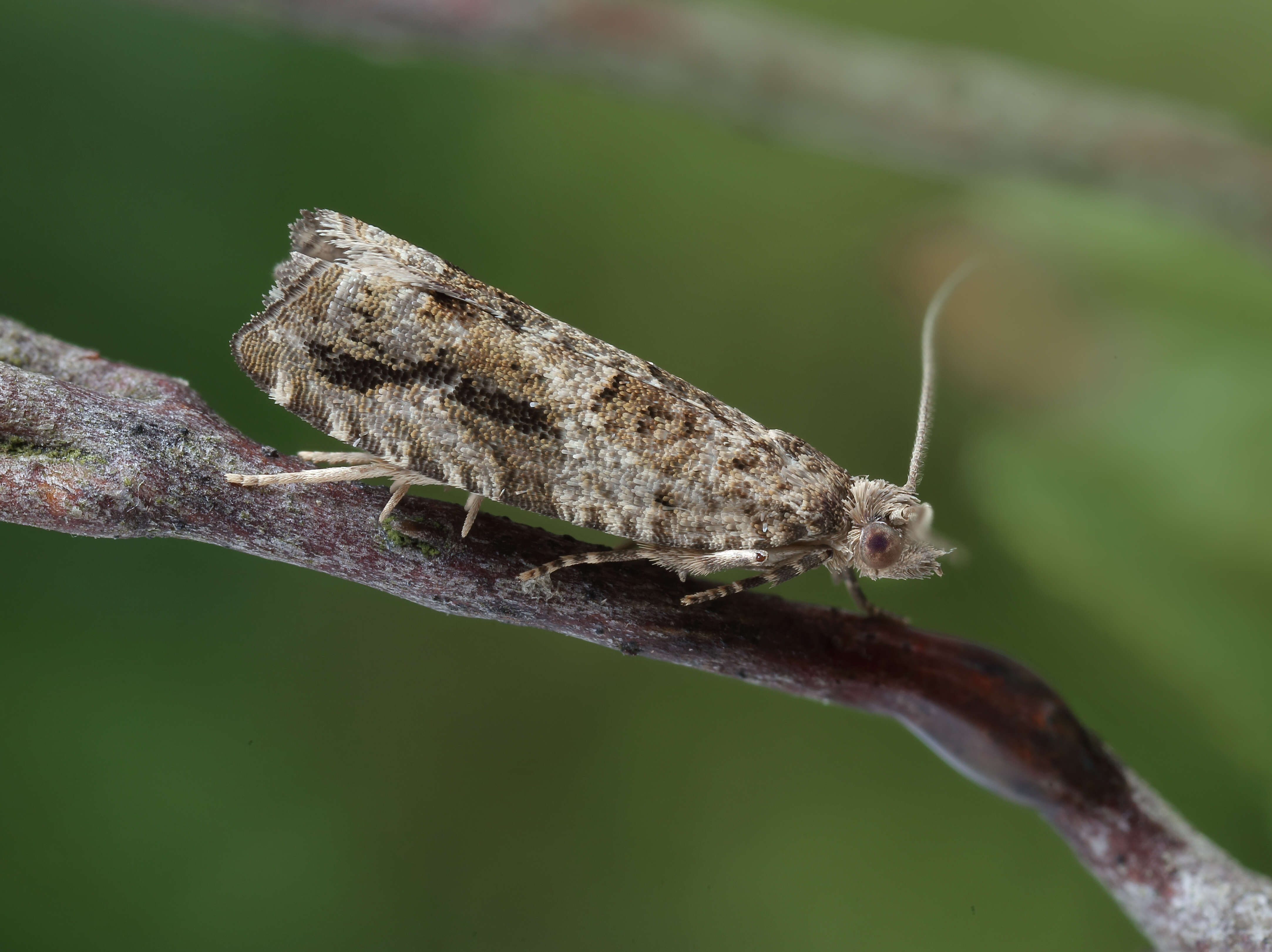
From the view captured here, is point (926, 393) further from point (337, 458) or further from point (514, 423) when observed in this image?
point (337, 458)

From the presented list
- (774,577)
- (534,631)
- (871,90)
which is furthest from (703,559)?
(871,90)

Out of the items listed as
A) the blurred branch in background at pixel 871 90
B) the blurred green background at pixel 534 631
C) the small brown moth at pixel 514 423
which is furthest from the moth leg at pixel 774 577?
the blurred branch in background at pixel 871 90

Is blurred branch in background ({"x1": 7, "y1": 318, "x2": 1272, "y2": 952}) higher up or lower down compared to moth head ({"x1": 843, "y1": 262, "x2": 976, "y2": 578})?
lower down

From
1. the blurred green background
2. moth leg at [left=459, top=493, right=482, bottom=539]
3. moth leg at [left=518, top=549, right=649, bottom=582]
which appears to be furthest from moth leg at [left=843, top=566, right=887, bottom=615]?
the blurred green background

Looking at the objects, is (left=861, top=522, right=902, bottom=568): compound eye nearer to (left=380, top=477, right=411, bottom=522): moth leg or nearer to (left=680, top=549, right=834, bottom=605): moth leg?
(left=680, top=549, right=834, bottom=605): moth leg

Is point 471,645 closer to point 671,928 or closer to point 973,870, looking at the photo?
point 671,928

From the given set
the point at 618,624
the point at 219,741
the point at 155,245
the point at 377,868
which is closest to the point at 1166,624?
the point at 618,624

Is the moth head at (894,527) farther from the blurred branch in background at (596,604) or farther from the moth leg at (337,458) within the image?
the moth leg at (337,458)
